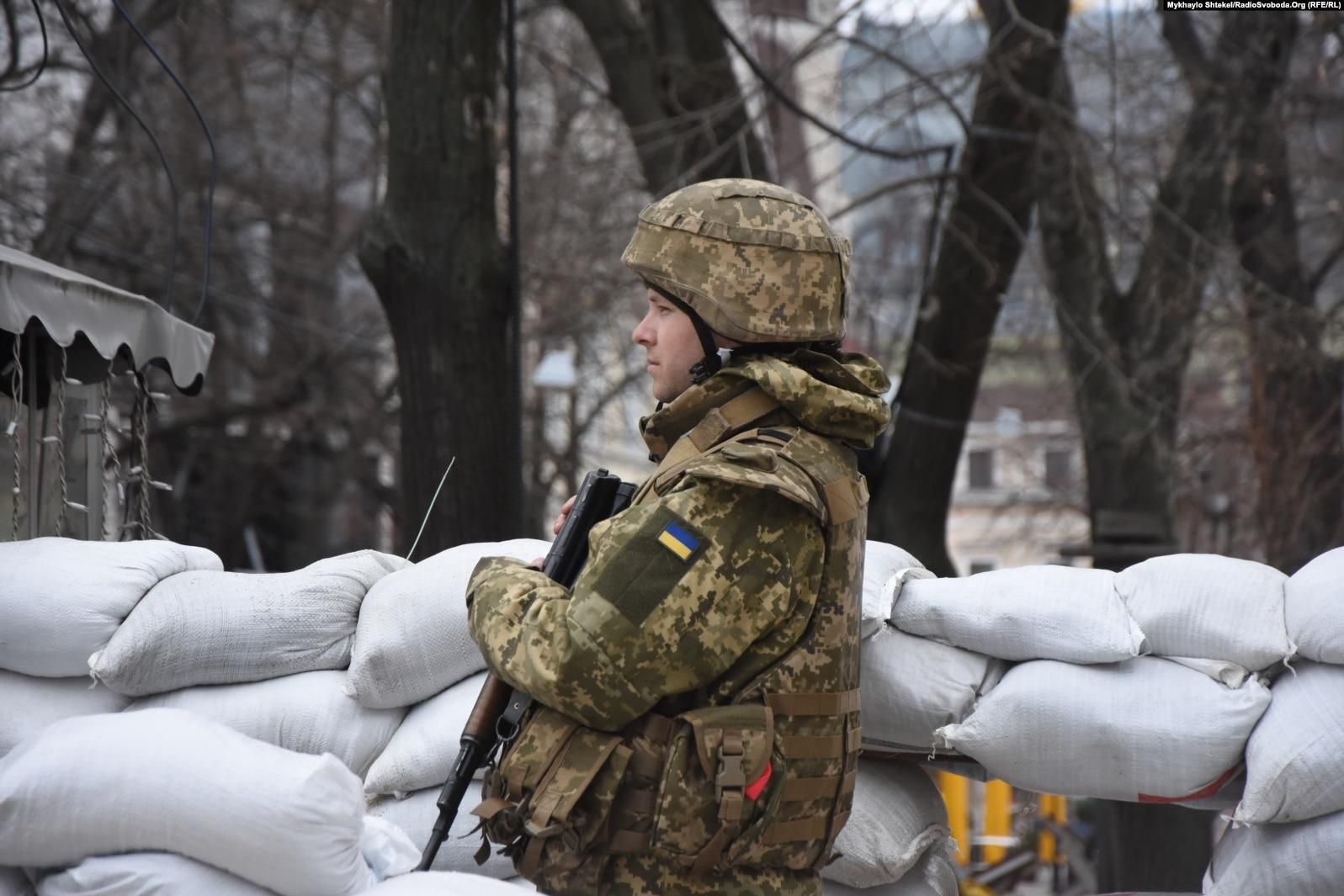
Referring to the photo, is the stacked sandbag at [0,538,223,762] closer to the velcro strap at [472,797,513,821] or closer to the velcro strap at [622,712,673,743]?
the velcro strap at [472,797,513,821]

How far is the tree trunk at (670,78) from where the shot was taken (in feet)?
22.5

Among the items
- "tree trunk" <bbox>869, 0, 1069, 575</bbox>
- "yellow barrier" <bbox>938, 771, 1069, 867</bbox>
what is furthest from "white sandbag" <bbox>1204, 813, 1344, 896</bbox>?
"yellow barrier" <bbox>938, 771, 1069, 867</bbox>

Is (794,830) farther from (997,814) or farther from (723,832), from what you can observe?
(997,814)

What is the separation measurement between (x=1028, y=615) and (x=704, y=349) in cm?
110

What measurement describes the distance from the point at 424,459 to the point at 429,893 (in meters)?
3.75

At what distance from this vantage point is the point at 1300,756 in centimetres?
284

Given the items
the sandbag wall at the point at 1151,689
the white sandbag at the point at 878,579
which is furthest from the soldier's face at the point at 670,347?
the sandbag wall at the point at 1151,689

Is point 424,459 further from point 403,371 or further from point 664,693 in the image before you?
point 664,693

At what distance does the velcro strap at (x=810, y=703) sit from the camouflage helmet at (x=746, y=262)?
0.56 meters

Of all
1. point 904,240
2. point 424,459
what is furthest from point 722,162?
point 904,240

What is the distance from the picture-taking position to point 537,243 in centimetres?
1455

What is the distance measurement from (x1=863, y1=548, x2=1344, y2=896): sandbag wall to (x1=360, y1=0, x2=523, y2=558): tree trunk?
286 cm

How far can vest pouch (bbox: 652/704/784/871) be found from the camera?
2.26 meters

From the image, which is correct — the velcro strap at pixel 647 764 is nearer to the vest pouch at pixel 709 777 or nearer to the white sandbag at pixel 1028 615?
the vest pouch at pixel 709 777
